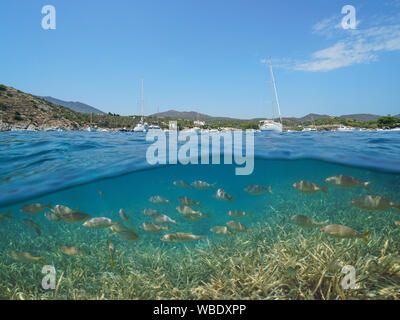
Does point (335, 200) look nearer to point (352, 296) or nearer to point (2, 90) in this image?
point (352, 296)

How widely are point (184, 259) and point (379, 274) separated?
4.22 metres

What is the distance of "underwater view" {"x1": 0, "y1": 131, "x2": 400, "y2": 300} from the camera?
3.84m

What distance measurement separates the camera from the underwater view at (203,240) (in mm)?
3836

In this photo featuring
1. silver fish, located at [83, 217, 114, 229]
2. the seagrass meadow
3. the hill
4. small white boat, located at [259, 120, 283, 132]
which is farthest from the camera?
the hill

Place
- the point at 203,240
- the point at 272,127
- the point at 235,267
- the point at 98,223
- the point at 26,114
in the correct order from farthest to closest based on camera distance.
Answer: the point at 26,114, the point at 272,127, the point at 203,240, the point at 235,267, the point at 98,223

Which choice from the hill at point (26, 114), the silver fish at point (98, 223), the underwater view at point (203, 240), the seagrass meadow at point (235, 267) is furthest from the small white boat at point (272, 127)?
the hill at point (26, 114)

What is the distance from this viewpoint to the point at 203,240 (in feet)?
19.8

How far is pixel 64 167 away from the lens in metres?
8.52

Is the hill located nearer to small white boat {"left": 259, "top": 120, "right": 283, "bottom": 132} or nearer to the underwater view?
the underwater view

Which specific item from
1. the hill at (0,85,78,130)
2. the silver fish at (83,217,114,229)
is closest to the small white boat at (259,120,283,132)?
the silver fish at (83,217,114,229)

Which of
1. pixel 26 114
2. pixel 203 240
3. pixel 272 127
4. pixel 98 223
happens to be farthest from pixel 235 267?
pixel 26 114

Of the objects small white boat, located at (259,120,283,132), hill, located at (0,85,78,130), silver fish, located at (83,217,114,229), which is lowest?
silver fish, located at (83,217,114,229)

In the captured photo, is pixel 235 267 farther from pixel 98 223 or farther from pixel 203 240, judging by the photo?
pixel 98 223
